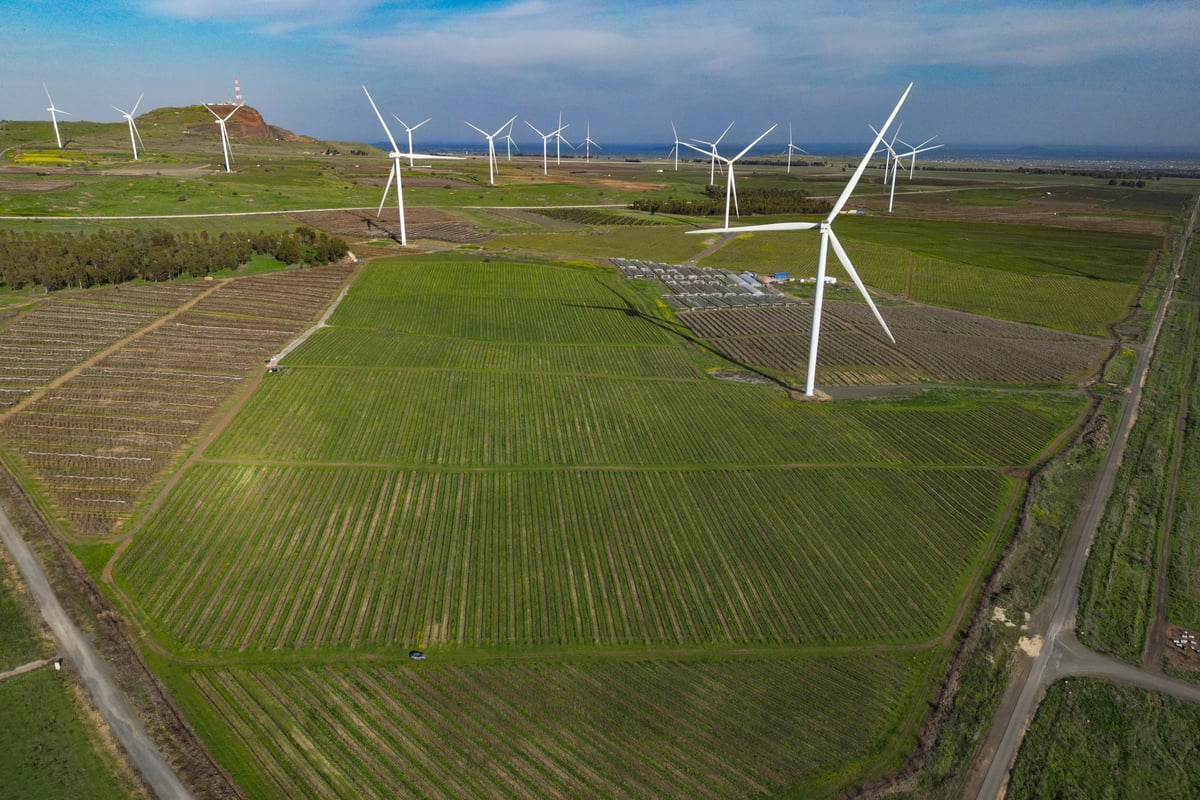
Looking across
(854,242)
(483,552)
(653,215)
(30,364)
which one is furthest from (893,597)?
(653,215)

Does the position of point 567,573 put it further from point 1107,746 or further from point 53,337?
point 53,337

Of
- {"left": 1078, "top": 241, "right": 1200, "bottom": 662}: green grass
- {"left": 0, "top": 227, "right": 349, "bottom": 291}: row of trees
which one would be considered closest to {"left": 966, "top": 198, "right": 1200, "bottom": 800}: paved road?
{"left": 1078, "top": 241, "right": 1200, "bottom": 662}: green grass

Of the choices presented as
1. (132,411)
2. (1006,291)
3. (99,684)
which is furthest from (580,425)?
(1006,291)

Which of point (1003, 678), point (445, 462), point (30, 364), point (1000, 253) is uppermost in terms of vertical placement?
point (1000, 253)

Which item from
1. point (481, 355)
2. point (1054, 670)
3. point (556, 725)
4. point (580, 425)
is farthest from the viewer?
point (481, 355)

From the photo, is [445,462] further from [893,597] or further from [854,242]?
[854,242]

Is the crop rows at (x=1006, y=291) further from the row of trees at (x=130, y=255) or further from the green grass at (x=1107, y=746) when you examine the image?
the row of trees at (x=130, y=255)
